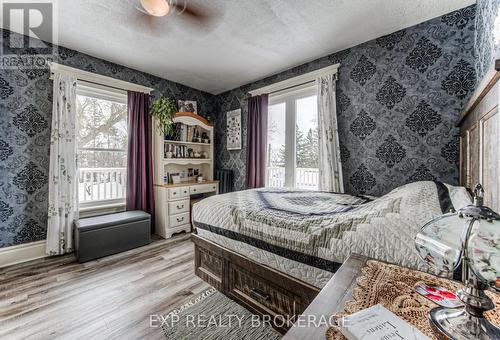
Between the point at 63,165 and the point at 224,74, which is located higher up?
the point at 224,74

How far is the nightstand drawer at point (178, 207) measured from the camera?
337 cm

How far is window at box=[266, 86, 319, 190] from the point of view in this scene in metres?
3.24

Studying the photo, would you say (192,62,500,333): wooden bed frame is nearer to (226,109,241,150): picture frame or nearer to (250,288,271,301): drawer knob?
(250,288,271,301): drawer knob

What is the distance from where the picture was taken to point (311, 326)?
535mm

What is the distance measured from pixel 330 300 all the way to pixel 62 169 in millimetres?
3334

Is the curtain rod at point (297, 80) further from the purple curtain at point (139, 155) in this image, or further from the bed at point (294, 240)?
the bed at point (294, 240)

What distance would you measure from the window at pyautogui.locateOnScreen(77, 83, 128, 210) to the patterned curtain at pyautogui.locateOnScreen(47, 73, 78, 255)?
22 cm

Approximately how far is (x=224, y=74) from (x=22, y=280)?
3579 mm

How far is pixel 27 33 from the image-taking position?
250cm

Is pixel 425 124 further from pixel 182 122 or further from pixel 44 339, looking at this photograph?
pixel 44 339

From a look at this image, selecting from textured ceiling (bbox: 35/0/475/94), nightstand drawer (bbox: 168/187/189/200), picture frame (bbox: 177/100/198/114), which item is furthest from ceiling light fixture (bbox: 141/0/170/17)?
nightstand drawer (bbox: 168/187/189/200)

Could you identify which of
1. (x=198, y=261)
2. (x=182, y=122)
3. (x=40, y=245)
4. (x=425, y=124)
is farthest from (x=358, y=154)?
(x=40, y=245)

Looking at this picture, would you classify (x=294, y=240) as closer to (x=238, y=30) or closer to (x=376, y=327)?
(x=376, y=327)

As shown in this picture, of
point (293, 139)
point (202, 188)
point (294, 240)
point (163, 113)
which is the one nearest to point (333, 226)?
point (294, 240)
